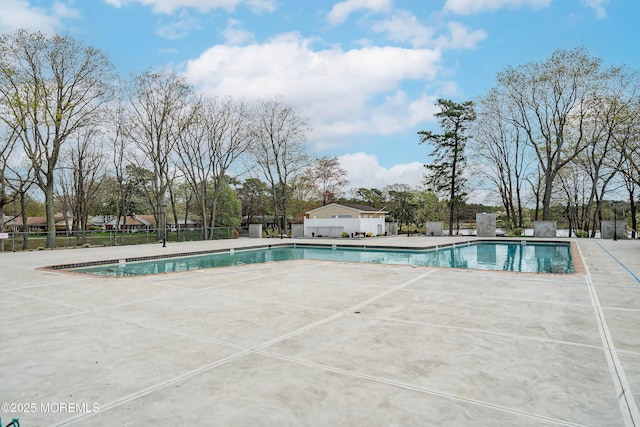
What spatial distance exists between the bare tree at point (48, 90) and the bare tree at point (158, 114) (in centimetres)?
404

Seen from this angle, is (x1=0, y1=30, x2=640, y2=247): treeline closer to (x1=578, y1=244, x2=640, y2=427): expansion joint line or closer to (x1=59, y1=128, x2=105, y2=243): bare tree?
(x1=59, y1=128, x2=105, y2=243): bare tree

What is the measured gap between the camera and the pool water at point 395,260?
11.4 metres

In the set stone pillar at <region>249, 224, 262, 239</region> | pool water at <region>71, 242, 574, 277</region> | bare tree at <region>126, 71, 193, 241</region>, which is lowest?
pool water at <region>71, 242, 574, 277</region>

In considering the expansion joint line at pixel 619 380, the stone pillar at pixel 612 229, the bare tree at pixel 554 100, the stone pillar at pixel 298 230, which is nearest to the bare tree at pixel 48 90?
the stone pillar at pixel 298 230

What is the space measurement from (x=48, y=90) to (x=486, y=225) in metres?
26.6

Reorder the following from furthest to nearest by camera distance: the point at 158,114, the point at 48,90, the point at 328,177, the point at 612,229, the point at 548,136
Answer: the point at 328,177 < the point at 548,136 < the point at 158,114 < the point at 612,229 < the point at 48,90

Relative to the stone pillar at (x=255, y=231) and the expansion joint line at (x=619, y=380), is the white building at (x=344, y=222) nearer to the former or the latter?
the stone pillar at (x=255, y=231)

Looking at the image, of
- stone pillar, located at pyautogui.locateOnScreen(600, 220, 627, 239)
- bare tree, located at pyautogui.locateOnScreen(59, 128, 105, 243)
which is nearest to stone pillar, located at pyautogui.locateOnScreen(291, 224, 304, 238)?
bare tree, located at pyautogui.locateOnScreen(59, 128, 105, 243)

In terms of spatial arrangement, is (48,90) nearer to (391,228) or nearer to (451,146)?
(391,228)

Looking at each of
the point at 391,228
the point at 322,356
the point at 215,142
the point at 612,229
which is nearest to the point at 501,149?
the point at 612,229

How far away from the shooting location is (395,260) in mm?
13688

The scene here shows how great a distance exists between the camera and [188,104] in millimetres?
25125

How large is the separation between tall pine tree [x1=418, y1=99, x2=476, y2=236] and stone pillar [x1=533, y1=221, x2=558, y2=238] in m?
5.63

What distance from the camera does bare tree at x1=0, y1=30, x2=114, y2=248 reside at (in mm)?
17422
